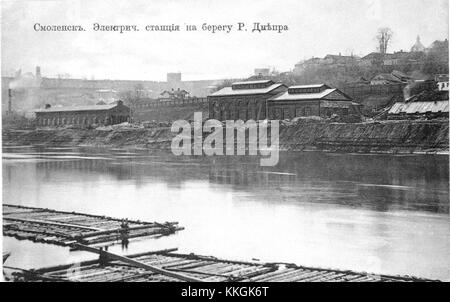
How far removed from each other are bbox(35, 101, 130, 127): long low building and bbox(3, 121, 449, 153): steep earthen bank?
0.36 m

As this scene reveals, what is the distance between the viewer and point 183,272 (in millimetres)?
5945

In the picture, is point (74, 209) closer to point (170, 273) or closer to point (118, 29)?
point (118, 29)

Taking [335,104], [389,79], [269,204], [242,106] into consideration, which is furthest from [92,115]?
[269,204]

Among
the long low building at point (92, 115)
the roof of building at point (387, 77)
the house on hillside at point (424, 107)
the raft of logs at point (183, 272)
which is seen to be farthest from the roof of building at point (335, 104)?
the raft of logs at point (183, 272)

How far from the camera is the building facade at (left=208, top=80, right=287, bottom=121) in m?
18.2

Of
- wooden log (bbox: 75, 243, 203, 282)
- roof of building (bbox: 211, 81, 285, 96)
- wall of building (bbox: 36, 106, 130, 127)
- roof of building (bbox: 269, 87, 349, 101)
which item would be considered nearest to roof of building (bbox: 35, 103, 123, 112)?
wall of building (bbox: 36, 106, 130, 127)

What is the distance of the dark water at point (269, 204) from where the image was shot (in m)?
6.72

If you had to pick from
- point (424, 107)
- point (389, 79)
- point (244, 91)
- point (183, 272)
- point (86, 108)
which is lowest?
point (183, 272)

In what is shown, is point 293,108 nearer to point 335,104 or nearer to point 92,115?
point 335,104

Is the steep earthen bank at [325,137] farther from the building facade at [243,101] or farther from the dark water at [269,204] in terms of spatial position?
the dark water at [269,204]

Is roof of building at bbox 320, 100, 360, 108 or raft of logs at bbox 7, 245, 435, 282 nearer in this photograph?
raft of logs at bbox 7, 245, 435, 282

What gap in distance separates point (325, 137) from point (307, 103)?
10.1 feet

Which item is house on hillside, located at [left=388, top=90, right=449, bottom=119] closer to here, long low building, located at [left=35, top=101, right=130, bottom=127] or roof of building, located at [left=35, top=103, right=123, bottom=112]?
long low building, located at [left=35, top=101, right=130, bottom=127]

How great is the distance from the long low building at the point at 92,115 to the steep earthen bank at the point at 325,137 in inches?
14.2
